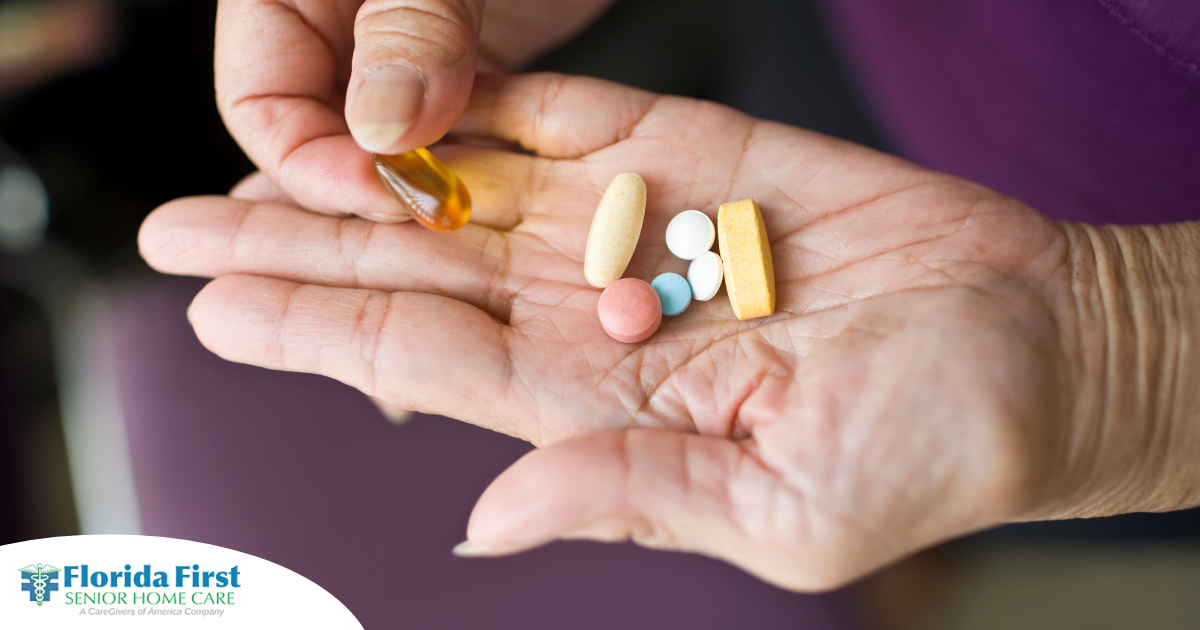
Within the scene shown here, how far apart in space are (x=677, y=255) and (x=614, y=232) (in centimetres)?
21

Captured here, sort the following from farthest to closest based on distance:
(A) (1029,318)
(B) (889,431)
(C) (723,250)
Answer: (C) (723,250), (A) (1029,318), (B) (889,431)

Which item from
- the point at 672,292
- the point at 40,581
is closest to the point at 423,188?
the point at 672,292

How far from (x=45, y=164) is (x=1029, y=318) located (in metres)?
3.15

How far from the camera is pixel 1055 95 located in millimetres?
1671

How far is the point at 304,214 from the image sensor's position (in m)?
1.75

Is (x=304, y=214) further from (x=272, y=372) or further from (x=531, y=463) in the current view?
(x=531, y=463)

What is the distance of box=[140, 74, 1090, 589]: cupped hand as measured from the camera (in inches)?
46.8

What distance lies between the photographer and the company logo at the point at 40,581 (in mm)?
1826

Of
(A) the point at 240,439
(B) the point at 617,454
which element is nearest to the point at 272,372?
(A) the point at 240,439

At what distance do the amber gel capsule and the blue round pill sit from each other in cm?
49

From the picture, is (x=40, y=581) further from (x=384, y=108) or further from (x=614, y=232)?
(x=614, y=232)

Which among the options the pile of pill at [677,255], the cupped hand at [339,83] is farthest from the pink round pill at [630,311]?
the cupped hand at [339,83]

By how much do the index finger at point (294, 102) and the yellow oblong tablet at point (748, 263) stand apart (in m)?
0.76

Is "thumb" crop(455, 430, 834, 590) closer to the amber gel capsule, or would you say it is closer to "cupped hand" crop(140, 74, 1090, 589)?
"cupped hand" crop(140, 74, 1090, 589)
